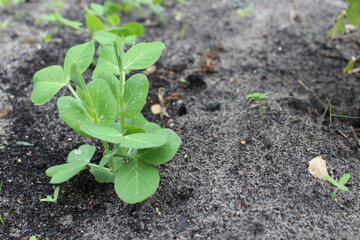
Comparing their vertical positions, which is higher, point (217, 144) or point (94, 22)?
point (94, 22)

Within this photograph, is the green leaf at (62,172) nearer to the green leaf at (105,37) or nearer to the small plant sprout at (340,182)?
the green leaf at (105,37)

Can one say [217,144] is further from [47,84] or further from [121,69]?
[47,84]

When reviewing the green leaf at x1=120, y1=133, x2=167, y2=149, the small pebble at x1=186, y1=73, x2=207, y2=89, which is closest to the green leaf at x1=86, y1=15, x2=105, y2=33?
the small pebble at x1=186, y1=73, x2=207, y2=89

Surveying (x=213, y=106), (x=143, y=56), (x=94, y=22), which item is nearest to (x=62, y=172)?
(x=143, y=56)

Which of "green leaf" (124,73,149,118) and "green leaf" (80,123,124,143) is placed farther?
"green leaf" (124,73,149,118)

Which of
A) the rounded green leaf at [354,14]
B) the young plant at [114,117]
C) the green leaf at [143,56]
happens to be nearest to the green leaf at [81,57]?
the young plant at [114,117]

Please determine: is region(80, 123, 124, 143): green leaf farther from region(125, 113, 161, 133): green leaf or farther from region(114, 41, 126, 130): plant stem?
region(125, 113, 161, 133): green leaf
